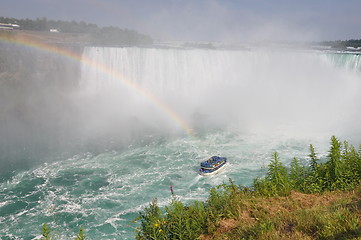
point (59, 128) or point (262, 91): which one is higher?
point (262, 91)

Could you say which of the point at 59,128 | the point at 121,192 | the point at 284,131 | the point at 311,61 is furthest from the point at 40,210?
the point at 311,61

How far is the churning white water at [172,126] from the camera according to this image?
12.8 m

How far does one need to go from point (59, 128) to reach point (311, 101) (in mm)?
28459

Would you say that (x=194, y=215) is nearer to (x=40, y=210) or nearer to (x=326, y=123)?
(x=40, y=210)

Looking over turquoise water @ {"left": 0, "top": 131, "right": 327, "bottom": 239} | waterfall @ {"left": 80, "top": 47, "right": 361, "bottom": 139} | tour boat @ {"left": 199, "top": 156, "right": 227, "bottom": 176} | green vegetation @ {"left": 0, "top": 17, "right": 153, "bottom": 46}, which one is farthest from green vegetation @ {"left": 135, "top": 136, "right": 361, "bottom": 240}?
green vegetation @ {"left": 0, "top": 17, "right": 153, "bottom": 46}

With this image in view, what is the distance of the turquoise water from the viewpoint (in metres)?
11.4

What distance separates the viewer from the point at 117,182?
15.0 metres

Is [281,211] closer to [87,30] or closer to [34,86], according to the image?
[34,86]

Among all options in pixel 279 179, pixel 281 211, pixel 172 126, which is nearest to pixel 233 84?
pixel 172 126

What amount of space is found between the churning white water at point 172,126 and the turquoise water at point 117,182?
6 cm

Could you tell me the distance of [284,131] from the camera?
79.0 ft

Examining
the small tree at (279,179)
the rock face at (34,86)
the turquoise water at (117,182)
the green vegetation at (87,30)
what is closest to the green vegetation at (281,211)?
the small tree at (279,179)

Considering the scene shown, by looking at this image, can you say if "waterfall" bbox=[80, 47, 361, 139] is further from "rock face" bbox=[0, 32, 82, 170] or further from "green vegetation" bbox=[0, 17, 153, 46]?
"green vegetation" bbox=[0, 17, 153, 46]

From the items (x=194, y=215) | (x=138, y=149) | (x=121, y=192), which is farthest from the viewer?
(x=138, y=149)
